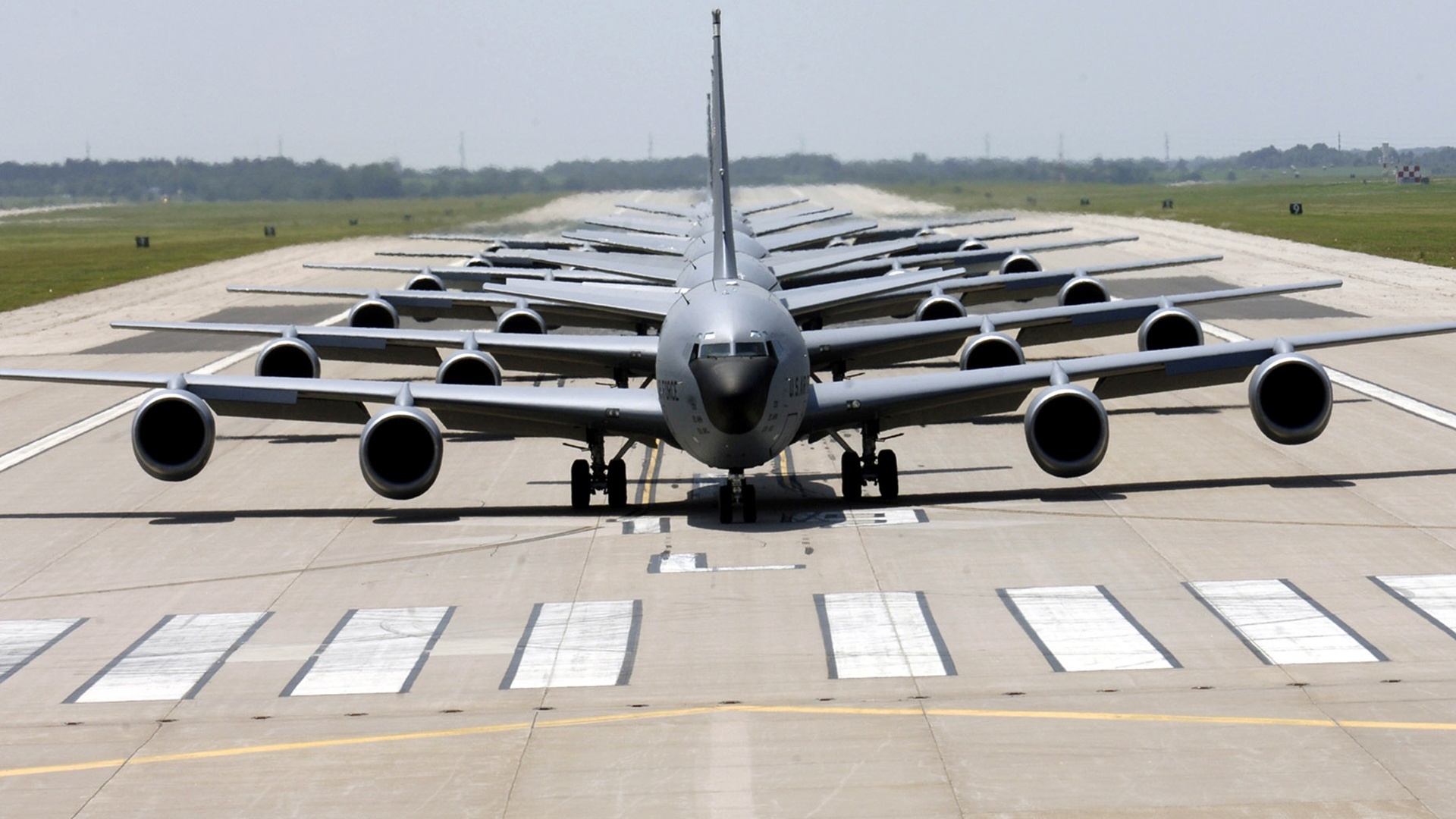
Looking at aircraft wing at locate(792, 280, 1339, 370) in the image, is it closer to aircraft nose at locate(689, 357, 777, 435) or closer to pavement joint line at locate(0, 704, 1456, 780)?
aircraft nose at locate(689, 357, 777, 435)

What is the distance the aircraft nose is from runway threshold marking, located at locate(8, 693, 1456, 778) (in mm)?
7023

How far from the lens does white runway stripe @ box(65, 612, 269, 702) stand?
16938 mm

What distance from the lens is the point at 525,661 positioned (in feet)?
57.9

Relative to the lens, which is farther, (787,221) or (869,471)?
(787,221)

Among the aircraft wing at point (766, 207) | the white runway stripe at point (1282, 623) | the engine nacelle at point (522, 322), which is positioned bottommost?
the white runway stripe at point (1282, 623)

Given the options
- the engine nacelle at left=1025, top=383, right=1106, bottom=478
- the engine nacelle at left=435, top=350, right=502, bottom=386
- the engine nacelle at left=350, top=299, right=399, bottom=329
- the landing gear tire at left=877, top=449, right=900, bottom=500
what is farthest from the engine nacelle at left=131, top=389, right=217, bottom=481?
the engine nacelle at left=350, top=299, right=399, bottom=329

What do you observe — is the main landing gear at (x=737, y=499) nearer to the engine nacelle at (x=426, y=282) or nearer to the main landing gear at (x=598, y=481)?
the main landing gear at (x=598, y=481)

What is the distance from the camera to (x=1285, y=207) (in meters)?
132

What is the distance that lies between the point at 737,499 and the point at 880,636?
654 cm

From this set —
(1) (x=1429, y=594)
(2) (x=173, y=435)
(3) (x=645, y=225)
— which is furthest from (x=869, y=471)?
(3) (x=645, y=225)

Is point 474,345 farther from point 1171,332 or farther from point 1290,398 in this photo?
point 1171,332

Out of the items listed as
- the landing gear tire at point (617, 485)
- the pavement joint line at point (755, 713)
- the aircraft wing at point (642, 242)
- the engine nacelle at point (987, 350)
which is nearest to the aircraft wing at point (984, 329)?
the engine nacelle at point (987, 350)

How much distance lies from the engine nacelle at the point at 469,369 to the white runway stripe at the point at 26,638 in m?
12.3

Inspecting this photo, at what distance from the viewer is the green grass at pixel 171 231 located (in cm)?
8600
